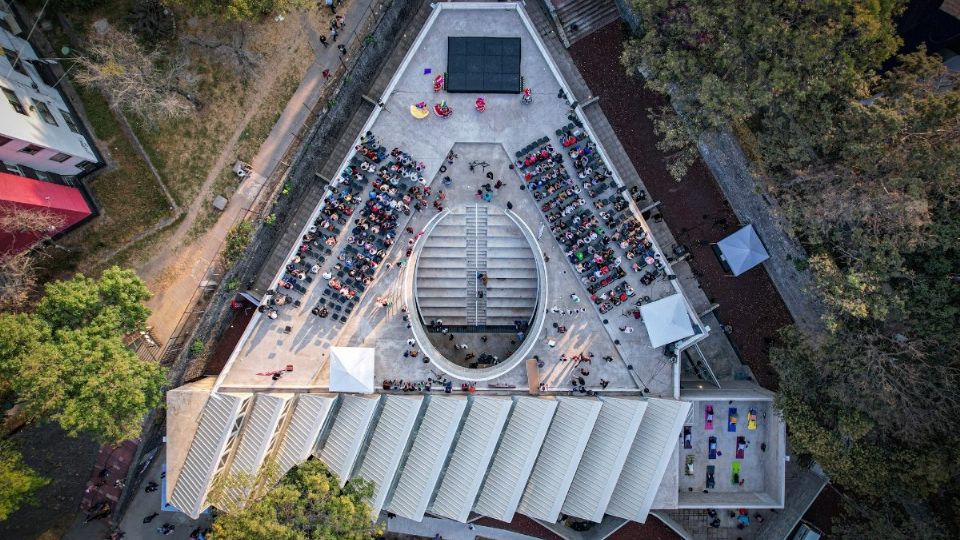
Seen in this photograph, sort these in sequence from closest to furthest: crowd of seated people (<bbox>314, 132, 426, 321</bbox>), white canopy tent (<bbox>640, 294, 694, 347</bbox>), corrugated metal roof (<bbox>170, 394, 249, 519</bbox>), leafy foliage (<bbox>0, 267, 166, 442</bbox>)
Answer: leafy foliage (<bbox>0, 267, 166, 442</bbox>) → corrugated metal roof (<bbox>170, 394, 249, 519</bbox>) → white canopy tent (<bbox>640, 294, 694, 347</bbox>) → crowd of seated people (<bbox>314, 132, 426, 321</bbox>)

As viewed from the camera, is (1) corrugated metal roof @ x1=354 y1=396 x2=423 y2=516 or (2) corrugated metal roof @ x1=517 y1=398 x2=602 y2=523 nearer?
(2) corrugated metal roof @ x1=517 y1=398 x2=602 y2=523

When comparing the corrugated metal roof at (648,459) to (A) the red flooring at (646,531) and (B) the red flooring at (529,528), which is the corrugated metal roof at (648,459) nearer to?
(A) the red flooring at (646,531)

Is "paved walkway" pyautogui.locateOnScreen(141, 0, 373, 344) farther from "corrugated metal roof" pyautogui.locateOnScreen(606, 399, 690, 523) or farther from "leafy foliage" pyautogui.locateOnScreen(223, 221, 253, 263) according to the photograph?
"corrugated metal roof" pyautogui.locateOnScreen(606, 399, 690, 523)

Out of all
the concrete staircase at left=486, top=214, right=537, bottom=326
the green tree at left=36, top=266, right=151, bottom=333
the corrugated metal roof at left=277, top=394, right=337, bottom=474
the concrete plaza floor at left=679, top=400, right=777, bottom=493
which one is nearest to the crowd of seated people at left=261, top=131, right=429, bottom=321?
the corrugated metal roof at left=277, top=394, right=337, bottom=474

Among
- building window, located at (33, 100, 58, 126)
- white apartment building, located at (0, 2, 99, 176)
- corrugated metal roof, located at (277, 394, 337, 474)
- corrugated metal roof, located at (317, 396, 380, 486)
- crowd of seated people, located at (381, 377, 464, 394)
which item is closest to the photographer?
white apartment building, located at (0, 2, 99, 176)

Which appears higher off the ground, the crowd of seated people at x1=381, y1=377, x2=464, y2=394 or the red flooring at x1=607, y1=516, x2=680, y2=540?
the crowd of seated people at x1=381, y1=377, x2=464, y2=394

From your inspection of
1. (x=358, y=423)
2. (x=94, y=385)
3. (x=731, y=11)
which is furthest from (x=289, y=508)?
(x=731, y=11)

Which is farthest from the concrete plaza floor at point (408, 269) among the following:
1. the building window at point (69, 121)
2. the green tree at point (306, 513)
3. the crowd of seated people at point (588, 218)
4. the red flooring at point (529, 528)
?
the building window at point (69, 121)

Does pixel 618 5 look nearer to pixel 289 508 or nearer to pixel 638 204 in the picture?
pixel 638 204

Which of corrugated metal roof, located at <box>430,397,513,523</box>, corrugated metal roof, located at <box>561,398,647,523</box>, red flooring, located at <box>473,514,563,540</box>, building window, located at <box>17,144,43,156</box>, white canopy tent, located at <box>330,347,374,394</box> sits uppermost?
building window, located at <box>17,144,43,156</box>
